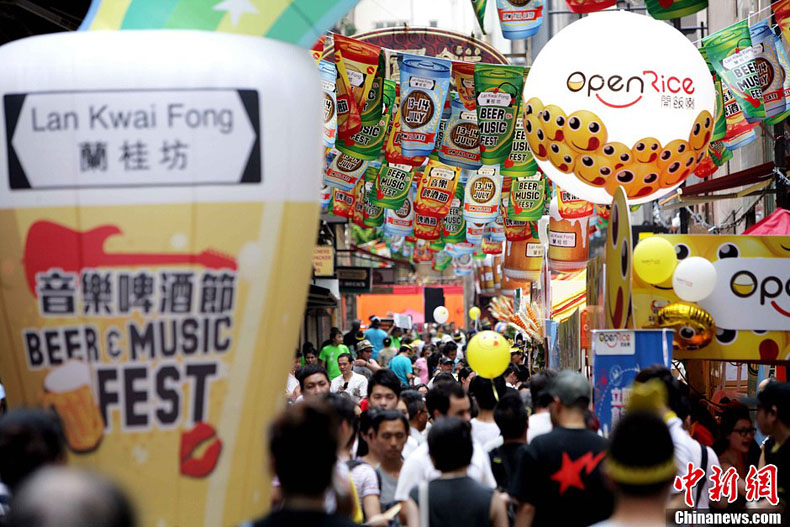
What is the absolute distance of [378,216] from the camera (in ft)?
67.8

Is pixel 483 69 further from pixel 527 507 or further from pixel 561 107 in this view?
pixel 527 507

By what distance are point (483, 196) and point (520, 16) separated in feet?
22.4

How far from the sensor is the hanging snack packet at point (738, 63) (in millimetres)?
11930

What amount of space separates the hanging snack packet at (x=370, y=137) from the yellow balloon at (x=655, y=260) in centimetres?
587

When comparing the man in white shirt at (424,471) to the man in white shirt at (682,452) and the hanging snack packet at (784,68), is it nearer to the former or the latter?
the man in white shirt at (682,452)

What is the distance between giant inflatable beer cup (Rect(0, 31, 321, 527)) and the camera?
483cm

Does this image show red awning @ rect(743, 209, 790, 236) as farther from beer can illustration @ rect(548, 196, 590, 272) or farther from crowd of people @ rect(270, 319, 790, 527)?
beer can illustration @ rect(548, 196, 590, 272)

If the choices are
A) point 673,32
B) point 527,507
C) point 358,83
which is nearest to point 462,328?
point 358,83

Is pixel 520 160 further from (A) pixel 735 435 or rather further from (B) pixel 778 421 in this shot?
(B) pixel 778 421

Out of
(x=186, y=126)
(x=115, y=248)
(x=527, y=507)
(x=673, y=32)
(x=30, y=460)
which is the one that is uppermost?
(x=673, y=32)

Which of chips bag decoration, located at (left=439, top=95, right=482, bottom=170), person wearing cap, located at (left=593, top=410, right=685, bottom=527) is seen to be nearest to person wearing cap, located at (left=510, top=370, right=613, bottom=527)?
person wearing cap, located at (left=593, top=410, right=685, bottom=527)

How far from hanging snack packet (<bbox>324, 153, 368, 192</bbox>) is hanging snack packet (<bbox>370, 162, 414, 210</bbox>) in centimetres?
191

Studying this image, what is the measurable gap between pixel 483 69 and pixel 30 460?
31.9ft

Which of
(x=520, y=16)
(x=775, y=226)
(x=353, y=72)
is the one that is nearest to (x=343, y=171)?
(x=353, y=72)
